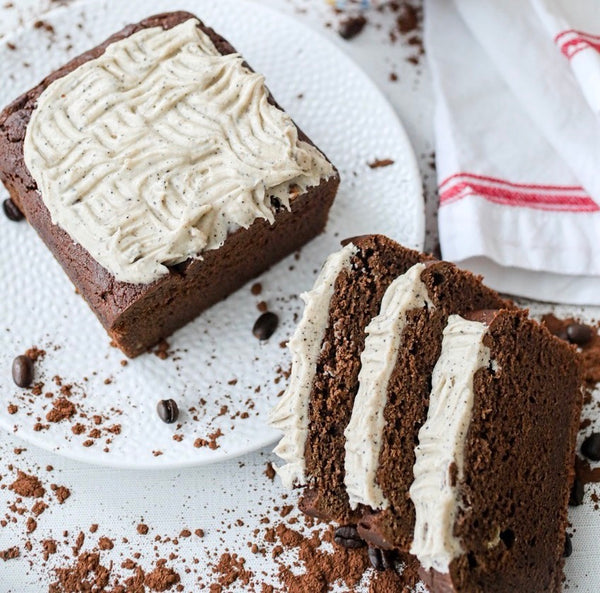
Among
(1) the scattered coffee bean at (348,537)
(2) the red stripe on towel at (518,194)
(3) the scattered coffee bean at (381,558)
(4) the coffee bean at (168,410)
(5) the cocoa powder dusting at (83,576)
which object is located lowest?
(3) the scattered coffee bean at (381,558)

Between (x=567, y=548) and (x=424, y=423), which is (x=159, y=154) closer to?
(x=424, y=423)

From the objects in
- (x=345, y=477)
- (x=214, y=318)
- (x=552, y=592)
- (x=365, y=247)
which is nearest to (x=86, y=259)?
(x=214, y=318)

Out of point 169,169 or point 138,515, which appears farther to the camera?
point 138,515

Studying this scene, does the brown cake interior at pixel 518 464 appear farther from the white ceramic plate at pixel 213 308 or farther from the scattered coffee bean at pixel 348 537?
the white ceramic plate at pixel 213 308

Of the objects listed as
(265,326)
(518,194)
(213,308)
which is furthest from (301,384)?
(518,194)

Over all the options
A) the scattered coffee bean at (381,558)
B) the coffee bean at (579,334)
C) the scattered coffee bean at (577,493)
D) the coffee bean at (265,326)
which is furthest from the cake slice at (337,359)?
the scattered coffee bean at (577,493)

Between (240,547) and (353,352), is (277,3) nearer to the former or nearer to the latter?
(353,352)

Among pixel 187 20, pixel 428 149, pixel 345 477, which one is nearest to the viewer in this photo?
pixel 345 477

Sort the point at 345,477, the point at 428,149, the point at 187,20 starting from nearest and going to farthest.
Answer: the point at 345,477, the point at 187,20, the point at 428,149
